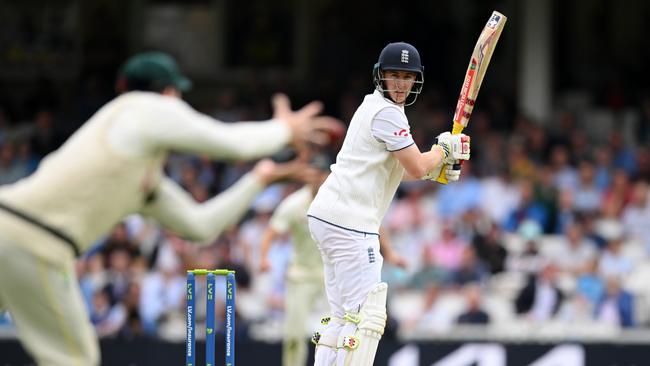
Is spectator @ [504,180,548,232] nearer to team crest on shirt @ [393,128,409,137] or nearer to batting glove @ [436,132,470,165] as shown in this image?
batting glove @ [436,132,470,165]

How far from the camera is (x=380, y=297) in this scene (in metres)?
5.87

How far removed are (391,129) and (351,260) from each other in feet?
1.96

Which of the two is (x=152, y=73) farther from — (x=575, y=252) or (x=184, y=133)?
(x=575, y=252)

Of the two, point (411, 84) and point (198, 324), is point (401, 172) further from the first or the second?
point (198, 324)

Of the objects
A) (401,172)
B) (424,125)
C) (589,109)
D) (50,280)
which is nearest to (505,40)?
(589,109)

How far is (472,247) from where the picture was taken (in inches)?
467

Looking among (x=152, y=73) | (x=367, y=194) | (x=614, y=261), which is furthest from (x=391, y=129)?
(x=614, y=261)

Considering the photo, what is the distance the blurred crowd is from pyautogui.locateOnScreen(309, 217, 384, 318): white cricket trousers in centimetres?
469

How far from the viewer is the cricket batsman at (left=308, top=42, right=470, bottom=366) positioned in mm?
5816

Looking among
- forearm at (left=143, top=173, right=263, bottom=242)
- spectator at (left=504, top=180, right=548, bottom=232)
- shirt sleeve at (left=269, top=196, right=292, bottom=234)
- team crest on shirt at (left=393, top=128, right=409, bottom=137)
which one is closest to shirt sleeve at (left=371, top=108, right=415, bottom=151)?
team crest on shirt at (left=393, top=128, right=409, bottom=137)

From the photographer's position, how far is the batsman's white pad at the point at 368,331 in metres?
5.81

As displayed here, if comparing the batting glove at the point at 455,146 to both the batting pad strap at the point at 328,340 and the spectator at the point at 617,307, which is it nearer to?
the batting pad strap at the point at 328,340

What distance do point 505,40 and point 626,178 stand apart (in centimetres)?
415

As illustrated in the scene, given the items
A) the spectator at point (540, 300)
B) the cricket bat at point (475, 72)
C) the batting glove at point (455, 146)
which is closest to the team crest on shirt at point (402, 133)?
the batting glove at point (455, 146)
